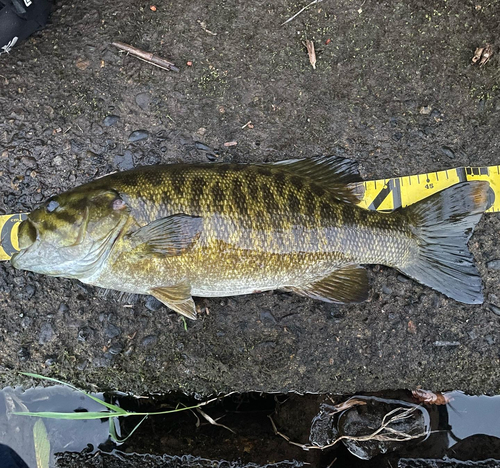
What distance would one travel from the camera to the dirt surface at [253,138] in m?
3.09

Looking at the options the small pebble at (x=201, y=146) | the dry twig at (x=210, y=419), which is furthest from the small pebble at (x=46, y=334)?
the small pebble at (x=201, y=146)

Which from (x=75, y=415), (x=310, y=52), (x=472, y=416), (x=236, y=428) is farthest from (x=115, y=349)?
(x=472, y=416)

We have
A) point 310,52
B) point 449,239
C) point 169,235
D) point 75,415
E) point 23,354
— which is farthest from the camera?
point 310,52

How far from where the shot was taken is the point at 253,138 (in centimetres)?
319

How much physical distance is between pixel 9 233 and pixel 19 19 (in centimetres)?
159

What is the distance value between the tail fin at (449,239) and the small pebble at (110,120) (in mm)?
2353

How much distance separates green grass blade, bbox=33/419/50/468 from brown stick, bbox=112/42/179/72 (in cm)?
309

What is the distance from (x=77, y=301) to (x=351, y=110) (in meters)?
2.66

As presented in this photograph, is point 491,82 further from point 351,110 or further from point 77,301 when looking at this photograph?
point 77,301

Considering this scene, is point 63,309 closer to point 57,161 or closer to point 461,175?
point 57,161

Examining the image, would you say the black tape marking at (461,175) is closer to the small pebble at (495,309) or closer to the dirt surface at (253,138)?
the dirt surface at (253,138)

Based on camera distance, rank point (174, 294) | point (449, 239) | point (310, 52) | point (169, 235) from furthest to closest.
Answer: point (310, 52) < point (449, 239) < point (174, 294) < point (169, 235)

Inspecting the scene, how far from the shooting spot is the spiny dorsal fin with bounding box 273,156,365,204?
2863 millimetres

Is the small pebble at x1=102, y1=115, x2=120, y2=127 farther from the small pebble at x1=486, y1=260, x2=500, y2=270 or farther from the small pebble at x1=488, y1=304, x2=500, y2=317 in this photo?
the small pebble at x1=488, y1=304, x2=500, y2=317
